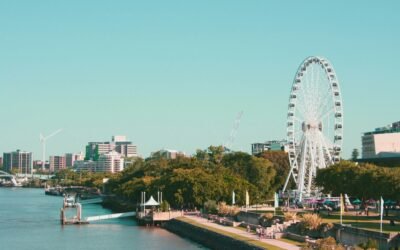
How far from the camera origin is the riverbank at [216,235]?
233 feet

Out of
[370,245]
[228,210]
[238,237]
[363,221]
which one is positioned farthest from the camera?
[228,210]

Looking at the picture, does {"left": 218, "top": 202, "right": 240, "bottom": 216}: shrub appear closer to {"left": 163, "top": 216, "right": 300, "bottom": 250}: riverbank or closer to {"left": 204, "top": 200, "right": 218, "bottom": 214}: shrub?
{"left": 163, "top": 216, "right": 300, "bottom": 250}: riverbank

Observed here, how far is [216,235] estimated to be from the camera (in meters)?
85.3

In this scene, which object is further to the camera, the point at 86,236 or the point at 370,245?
the point at 86,236

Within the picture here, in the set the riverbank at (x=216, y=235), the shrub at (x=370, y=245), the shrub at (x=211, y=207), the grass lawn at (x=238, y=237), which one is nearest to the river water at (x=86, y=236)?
the riverbank at (x=216, y=235)

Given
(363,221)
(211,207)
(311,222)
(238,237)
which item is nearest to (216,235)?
(238,237)

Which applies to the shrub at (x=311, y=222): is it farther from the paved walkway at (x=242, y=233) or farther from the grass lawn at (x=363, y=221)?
the grass lawn at (x=363, y=221)

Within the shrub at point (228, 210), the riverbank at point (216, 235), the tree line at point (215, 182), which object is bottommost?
the riverbank at point (216, 235)

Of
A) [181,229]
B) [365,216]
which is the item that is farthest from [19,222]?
[365,216]

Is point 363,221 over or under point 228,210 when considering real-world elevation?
under

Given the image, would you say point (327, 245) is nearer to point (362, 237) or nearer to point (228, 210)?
point (362, 237)

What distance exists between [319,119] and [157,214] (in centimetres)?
3044

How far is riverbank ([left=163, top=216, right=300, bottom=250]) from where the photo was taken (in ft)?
233

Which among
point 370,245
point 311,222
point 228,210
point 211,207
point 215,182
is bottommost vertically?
point 370,245
